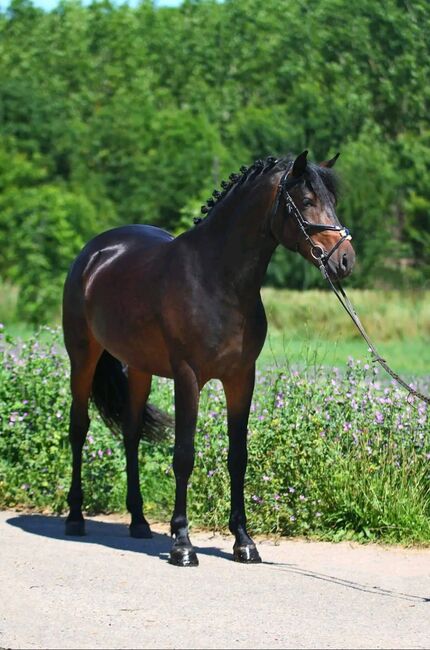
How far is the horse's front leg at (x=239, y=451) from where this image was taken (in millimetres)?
7137

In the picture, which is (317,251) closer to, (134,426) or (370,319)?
(134,426)

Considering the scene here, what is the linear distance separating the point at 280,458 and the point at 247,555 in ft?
3.52

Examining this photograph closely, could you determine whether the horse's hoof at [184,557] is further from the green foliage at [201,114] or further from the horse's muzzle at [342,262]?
the green foliage at [201,114]

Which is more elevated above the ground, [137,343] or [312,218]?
[312,218]

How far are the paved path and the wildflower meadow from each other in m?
0.26

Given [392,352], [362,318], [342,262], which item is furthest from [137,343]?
[362,318]

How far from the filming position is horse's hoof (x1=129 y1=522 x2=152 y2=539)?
7875mm

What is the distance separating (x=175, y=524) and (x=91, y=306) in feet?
5.27

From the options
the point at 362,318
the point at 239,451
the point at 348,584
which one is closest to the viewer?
the point at 348,584

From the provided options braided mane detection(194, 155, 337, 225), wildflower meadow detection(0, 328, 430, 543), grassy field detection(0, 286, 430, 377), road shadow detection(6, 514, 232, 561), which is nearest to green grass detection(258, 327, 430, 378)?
grassy field detection(0, 286, 430, 377)

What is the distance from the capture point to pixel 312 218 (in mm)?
6773

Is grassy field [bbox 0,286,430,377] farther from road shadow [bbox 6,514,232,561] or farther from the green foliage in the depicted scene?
road shadow [bbox 6,514,232,561]

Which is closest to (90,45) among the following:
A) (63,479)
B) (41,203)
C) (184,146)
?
(184,146)

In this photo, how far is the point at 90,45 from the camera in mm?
62938
